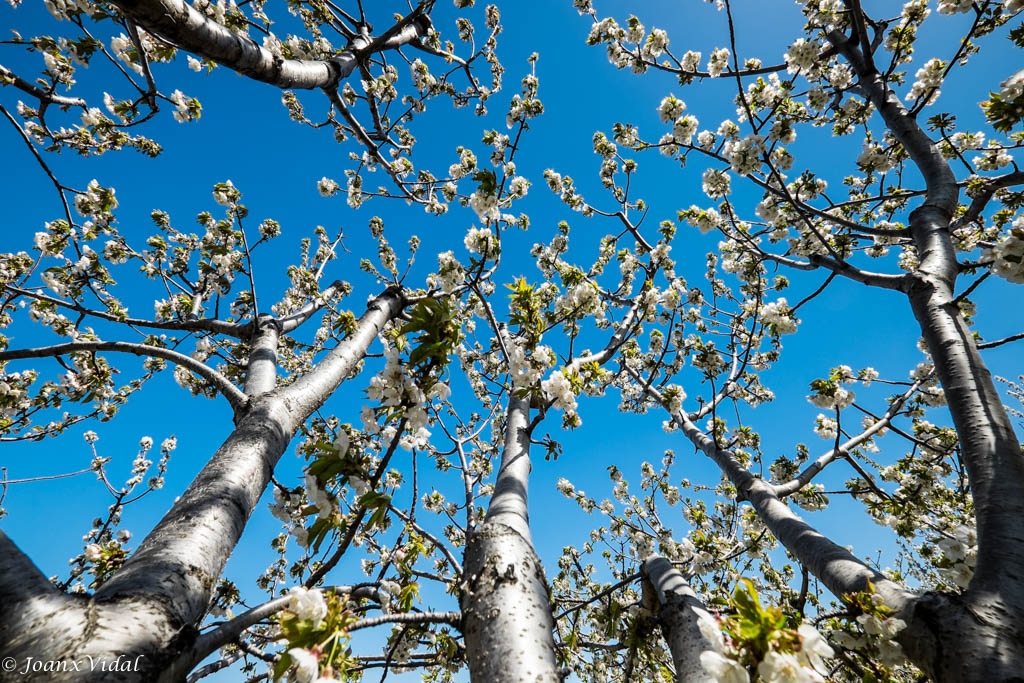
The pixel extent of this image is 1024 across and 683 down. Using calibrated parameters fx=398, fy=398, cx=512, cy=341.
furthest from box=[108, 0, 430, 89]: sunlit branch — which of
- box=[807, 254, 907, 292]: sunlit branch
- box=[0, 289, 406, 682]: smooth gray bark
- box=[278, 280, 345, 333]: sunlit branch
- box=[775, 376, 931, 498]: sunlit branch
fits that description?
box=[775, 376, 931, 498]: sunlit branch

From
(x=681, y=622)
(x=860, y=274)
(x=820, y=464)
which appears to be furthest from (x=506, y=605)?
(x=820, y=464)

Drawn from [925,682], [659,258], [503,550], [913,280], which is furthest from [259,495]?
[659,258]

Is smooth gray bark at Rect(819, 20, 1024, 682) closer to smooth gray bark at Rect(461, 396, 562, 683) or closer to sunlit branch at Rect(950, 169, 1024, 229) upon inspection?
sunlit branch at Rect(950, 169, 1024, 229)

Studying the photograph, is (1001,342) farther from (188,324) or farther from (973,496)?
(188,324)

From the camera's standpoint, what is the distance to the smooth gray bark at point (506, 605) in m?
1.29

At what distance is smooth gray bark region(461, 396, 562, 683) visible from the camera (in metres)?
1.29

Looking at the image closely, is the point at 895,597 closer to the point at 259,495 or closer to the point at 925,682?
the point at 925,682

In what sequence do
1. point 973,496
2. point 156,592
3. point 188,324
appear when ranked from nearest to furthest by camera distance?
1. point 156,592
2. point 973,496
3. point 188,324

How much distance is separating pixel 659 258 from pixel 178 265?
6.12 meters

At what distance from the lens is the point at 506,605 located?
57.7 inches


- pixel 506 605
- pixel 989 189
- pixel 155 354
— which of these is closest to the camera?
pixel 506 605

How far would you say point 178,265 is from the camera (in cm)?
464

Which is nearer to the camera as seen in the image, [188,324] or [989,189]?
[989,189]

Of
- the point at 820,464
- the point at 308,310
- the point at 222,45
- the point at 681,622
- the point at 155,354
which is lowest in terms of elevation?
the point at 681,622
